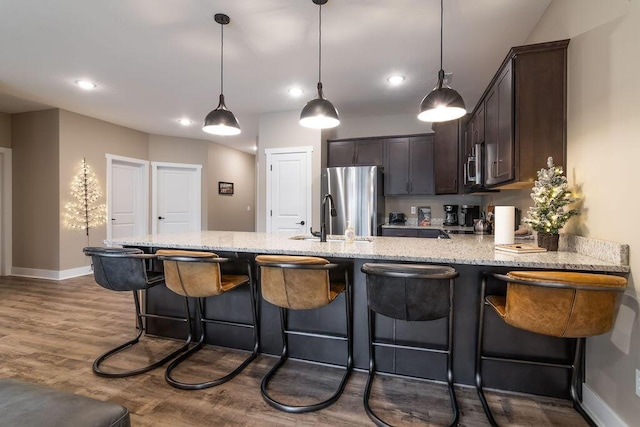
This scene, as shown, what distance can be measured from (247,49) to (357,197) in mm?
2278

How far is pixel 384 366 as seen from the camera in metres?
2.17

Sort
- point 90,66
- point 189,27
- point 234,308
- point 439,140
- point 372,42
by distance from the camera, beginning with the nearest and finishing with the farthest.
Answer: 1. point 234,308
2. point 189,27
3. point 372,42
4. point 90,66
5. point 439,140

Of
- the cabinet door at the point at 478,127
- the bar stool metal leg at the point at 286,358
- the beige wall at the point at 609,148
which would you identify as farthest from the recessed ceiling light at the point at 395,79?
the bar stool metal leg at the point at 286,358

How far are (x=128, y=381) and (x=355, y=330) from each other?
1.55 meters

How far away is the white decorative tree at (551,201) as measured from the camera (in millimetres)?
1916

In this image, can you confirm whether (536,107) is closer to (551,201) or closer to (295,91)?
(551,201)

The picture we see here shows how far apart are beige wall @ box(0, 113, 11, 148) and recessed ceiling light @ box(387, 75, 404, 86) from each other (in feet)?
20.0

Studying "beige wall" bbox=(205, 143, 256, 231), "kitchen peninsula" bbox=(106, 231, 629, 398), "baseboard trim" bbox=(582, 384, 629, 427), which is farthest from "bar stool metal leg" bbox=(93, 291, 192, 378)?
"beige wall" bbox=(205, 143, 256, 231)

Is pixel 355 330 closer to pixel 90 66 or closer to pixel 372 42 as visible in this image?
pixel 372 42

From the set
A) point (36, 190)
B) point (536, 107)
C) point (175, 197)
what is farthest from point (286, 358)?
point (175, 197)

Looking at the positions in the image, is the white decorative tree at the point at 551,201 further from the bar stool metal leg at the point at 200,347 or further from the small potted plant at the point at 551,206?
the bar stool metal leg at the point at 200,347

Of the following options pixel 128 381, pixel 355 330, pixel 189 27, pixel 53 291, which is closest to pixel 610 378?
pixel 355 330

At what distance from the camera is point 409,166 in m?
4.79

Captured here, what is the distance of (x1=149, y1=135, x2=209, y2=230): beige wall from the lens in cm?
652
